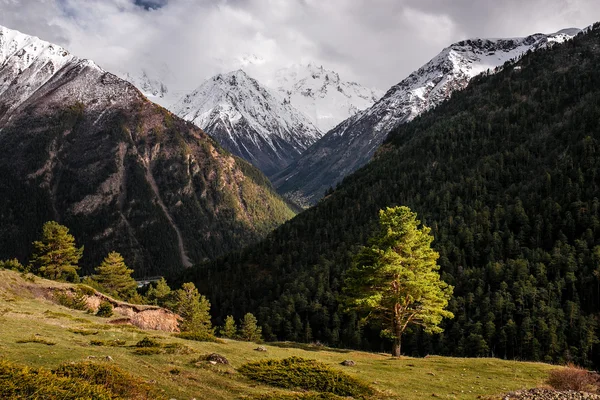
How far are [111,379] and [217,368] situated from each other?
9.43m

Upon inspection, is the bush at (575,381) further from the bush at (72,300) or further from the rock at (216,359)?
the bush at (72,300)

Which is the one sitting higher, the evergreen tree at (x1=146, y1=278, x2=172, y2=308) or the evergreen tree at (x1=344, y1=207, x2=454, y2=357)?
the evergreen tree at (x1=344, y1=207, x2=454, y2=357)

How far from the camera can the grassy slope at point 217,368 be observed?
2053 cm

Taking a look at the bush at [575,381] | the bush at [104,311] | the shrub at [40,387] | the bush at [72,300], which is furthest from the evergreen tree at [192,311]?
the shrub at [40,387]

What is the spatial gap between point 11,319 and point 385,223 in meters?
36.0

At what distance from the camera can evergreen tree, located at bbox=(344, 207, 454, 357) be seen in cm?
4319

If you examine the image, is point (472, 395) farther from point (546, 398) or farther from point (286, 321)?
point (286, 321)

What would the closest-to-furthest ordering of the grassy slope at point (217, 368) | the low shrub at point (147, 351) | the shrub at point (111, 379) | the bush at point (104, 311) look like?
1. the shrub at point (111, 379)
2. the grassy slope at point (217, 368)
3. the low shrub at point (147, 351)
4. the bush at point (104, 311)

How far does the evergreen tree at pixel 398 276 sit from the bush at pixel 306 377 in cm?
1838

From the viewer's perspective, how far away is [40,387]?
41.0 ft

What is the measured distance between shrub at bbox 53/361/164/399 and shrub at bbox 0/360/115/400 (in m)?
1.36

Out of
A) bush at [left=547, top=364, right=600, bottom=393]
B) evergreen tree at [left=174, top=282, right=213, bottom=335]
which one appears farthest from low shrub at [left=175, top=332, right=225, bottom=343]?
evergreen tree at [left=174, top=282, right=213, bottom=335]

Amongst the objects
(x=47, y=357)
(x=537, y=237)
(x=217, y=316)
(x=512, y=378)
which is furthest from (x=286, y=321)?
(x=47, y=357)

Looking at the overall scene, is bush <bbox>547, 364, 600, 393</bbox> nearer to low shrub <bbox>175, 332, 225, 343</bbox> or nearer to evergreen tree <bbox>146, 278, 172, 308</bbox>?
low shrub <bbox>175, 332, 225, 343</bbox>
